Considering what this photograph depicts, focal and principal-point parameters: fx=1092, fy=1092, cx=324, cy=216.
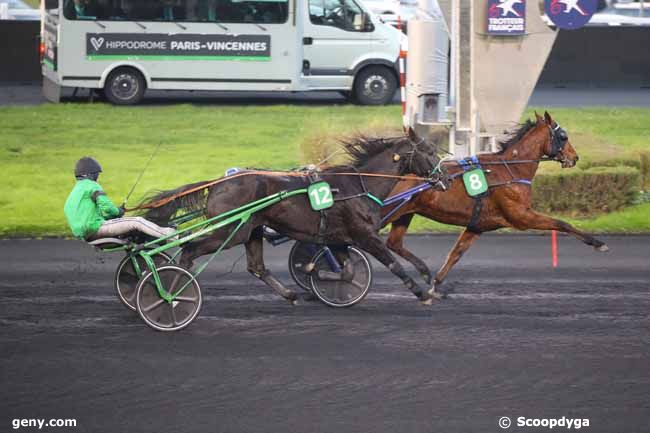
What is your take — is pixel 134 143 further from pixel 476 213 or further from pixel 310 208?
pixel 310 208

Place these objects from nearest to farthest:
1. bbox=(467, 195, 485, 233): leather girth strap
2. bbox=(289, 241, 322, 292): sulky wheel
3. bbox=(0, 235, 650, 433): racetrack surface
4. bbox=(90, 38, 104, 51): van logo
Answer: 1. bbox=(0, 235, 650, 433): racetrack surface
2. bbox=(289, 241, 322, 292): sulky wheel
3. bbox=(467, 195, 485, 233): leather girth strap
4. bbox=(90, 38, 104, 51): van logo

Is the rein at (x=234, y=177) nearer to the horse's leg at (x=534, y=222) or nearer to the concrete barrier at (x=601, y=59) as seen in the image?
the horse's leg at (x=534, y=222)

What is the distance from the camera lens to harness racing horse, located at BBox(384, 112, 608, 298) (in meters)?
9.41

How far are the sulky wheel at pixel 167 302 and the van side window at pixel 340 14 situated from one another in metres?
13.7

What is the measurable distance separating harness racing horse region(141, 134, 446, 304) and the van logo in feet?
40.0

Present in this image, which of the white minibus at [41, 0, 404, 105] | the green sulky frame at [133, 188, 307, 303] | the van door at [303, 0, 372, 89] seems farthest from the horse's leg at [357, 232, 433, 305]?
the van door at [303, 0, 372, 89]

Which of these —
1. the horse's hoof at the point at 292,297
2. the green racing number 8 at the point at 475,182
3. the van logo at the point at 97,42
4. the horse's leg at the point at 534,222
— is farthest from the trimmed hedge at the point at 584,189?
the van logo at the point at 97,42

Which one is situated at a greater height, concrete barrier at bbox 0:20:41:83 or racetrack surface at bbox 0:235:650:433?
concrete barrier at bbox 0:20:41:83

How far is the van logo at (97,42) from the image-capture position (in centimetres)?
2039

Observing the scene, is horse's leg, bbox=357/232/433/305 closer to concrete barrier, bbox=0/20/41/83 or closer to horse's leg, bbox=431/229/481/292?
horse's leg, bbox=431/229/481/292

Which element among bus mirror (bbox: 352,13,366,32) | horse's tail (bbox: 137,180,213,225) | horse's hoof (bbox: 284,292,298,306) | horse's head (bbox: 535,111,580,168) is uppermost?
bus mirror (bbox: 352,13,366,32)

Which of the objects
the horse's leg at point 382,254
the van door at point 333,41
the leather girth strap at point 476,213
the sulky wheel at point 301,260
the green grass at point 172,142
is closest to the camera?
the horse's leg at point 382,254

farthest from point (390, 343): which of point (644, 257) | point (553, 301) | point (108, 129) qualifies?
point (108, 129)

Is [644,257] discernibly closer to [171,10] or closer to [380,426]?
[380,426]
